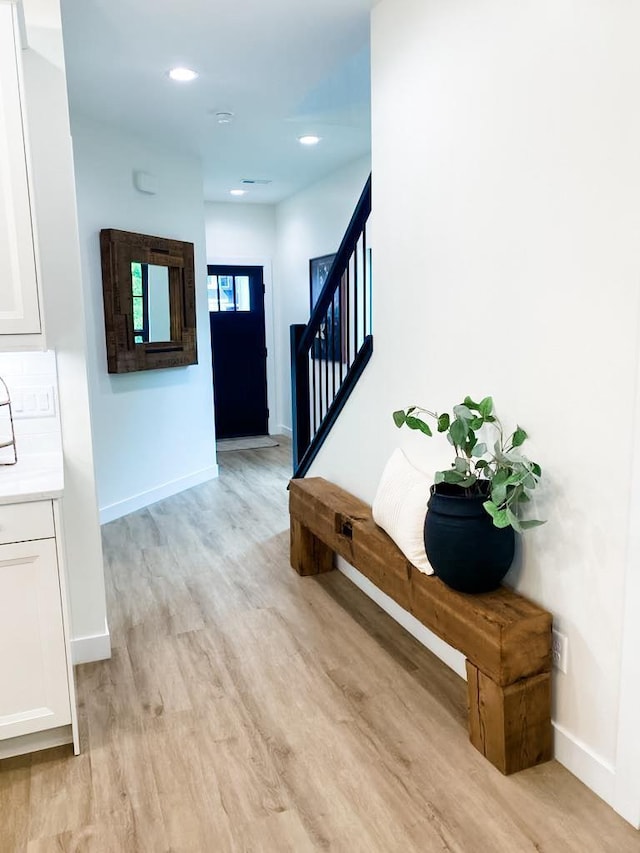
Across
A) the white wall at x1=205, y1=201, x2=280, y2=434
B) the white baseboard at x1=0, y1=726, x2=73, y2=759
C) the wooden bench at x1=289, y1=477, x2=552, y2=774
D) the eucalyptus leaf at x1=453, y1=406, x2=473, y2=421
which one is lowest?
the white baseboard at x1=0, y1=726, x2=73, y2=759

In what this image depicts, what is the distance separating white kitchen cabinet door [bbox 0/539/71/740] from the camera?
6.64ft

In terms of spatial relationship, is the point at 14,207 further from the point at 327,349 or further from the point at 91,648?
the point at 327,349

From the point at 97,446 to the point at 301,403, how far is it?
4.87ft

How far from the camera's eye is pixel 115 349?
452 centimetres

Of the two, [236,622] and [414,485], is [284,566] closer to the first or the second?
[236,622]

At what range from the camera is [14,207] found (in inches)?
84.2

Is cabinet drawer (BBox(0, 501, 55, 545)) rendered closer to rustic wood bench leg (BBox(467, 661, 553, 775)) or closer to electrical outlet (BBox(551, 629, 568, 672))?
rustic wood bench leg (BBox(467, 661, 553, 775))

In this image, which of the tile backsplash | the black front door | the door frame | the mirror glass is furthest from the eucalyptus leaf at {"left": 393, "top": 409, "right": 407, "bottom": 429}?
the door frame

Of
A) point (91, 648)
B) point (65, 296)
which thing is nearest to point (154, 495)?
point (91, 648)

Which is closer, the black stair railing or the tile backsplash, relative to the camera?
the tile backsplash

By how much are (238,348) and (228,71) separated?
421 centimetres

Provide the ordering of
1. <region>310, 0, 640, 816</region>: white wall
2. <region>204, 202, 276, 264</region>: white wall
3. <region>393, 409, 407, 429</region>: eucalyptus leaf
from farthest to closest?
<region>204, 202, 276, 264</region>: white wall < <region>393, 409, 407, 429</region>: eucalyptus leaf < <region>310, 0, 640, 816</region>: white wall

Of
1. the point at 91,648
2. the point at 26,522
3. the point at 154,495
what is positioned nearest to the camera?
the point at 26,522

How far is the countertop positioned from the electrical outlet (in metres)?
1.59
